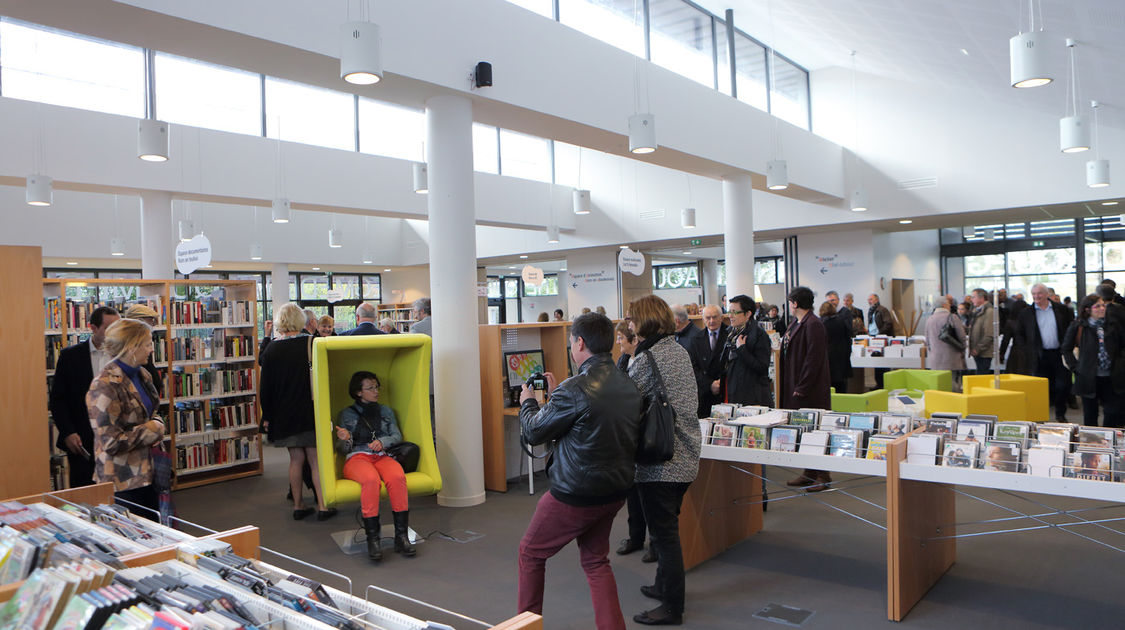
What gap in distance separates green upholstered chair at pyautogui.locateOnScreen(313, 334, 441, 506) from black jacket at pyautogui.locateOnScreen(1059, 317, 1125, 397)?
6.57 metres

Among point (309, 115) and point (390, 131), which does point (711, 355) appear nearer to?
point (309, 115)

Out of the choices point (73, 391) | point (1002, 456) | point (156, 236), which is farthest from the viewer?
point (156, 236)

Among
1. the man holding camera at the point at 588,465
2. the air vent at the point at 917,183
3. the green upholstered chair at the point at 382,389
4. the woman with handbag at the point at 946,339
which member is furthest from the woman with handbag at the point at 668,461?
the air vent at the point at 917,183

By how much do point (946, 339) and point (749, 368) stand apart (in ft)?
17.7

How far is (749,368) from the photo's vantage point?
5.69 meters

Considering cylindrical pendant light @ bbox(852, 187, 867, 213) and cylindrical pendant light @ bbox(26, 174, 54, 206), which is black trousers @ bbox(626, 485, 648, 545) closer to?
cylindrical pendant light @ bbox(26, 174, 54, 206)

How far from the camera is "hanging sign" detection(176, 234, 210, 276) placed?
8156 mm

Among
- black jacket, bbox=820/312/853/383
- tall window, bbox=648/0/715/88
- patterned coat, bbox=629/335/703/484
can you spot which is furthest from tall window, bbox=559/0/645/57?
patterned coat, bbox=629/335/703/484

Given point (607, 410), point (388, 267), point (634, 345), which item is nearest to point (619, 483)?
point (607, 410)

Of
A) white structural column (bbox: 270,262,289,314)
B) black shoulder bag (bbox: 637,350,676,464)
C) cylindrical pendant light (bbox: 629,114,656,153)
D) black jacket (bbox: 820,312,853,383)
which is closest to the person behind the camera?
black shoulder bag (bbox: 637,350,676,464)

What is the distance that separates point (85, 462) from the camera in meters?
4.73

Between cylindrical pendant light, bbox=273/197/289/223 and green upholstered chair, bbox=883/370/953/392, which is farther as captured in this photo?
cylindrical pendant light, bbox=273/197/289/223

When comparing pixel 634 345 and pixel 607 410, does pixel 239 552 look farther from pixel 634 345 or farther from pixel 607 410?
pixel 634 345

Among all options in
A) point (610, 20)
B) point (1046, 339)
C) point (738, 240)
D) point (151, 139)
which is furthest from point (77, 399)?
point (1046, 339)
